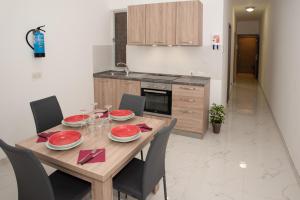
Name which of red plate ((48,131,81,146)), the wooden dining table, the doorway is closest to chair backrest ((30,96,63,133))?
the wooden dining table

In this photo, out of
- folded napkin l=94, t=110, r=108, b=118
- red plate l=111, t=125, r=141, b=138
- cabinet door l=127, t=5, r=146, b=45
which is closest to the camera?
red plate l=111, t=125, r=141, b=138

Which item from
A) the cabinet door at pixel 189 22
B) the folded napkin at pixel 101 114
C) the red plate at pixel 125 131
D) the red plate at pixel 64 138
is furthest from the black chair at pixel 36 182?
the cabinet door at pixel 189 22

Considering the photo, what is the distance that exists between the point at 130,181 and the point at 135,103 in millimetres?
1100

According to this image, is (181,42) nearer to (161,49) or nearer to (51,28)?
(161,49)

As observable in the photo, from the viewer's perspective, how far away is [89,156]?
5.74 ft

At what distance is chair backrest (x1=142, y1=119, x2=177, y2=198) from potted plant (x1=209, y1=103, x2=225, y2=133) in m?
2.28

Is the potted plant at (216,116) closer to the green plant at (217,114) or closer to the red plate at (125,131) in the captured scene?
the green plant at (217,114)

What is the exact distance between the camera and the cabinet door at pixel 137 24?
4.27 meters

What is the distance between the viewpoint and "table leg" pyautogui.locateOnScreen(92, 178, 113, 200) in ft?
5.34

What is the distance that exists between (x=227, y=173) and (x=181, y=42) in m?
2.17

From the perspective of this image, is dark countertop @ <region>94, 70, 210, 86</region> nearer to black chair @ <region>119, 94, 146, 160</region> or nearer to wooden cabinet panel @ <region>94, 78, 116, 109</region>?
wooden cabinet panel @ <region>94, 78, 116, 109</region>

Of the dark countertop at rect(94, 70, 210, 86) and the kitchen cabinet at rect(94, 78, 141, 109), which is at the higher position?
the dark countertop at rect(94, 70, 210, 86)

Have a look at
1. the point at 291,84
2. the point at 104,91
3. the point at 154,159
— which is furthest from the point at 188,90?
the point at 154,159

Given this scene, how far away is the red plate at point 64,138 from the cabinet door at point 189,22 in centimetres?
262
